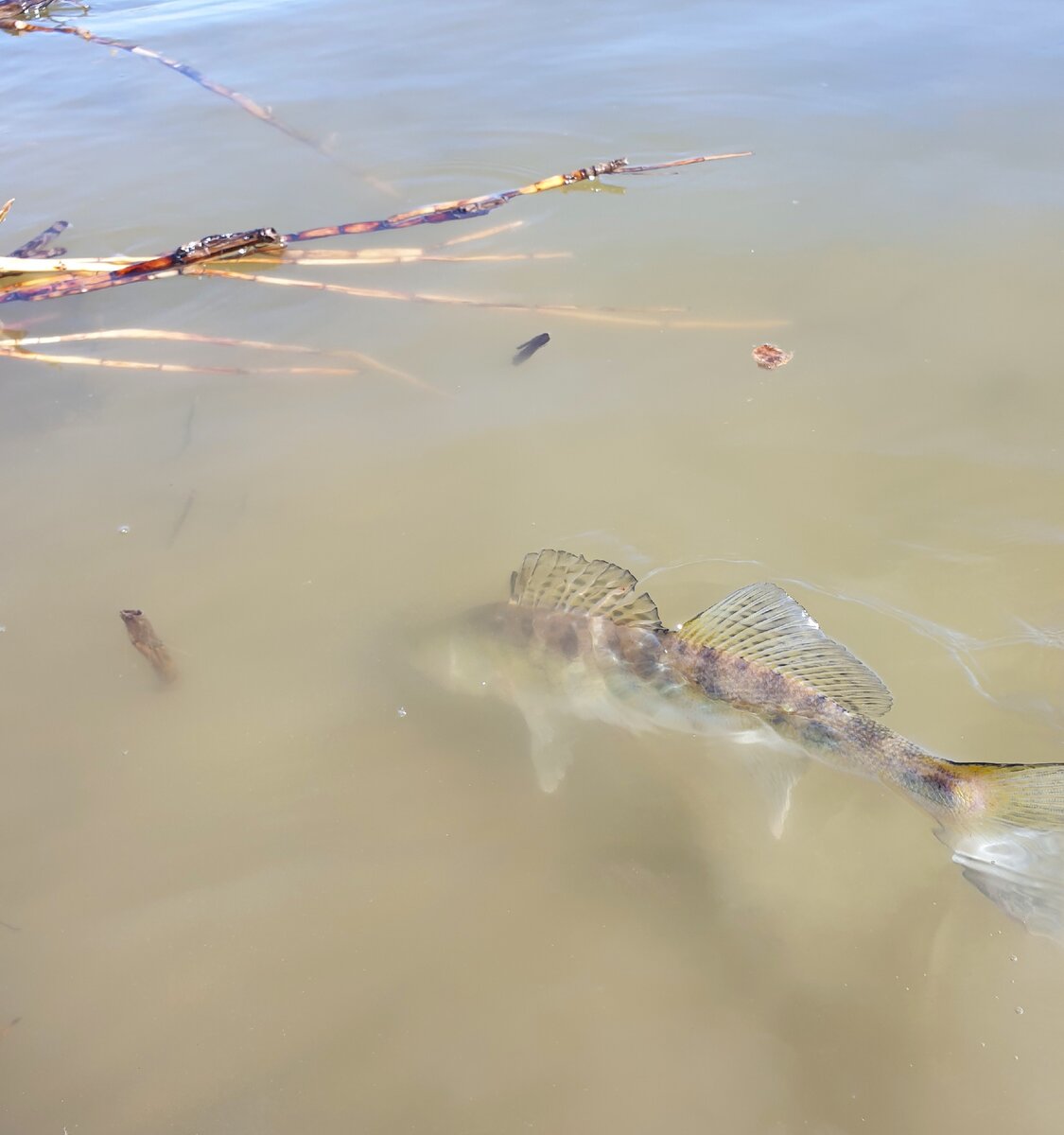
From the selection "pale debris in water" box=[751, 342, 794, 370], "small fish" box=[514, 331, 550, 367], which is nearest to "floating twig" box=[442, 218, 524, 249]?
"small fish" box=[514, 331, 550, 367]

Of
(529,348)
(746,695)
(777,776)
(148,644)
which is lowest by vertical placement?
(777,776)

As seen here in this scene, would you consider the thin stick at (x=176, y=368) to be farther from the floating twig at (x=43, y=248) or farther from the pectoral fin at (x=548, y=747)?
the pectoral fin at (x=548, y=747)

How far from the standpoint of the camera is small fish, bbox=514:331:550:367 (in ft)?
13.7

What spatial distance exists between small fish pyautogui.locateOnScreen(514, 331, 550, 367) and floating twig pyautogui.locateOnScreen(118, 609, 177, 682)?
199 cm

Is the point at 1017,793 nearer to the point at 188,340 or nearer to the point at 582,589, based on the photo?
the point at 582,589

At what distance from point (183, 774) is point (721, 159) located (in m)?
4.61

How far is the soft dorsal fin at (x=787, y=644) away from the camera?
8.51ft

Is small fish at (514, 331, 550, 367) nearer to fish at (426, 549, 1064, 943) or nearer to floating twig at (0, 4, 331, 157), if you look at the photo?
fish at (426, 549, 1064, 943)

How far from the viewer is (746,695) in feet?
9.02

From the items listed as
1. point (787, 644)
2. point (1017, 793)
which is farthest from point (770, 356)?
point (1017, 793)

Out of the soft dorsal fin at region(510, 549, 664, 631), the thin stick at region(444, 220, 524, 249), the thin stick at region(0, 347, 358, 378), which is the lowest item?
the soft dorsal fin at region(510, 549, 664, 631)

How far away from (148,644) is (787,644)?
7.13ft

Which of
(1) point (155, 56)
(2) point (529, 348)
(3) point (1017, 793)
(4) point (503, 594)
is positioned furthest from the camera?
(1) point (155, 56)

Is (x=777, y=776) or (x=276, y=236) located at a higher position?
(x=276, y=236)
